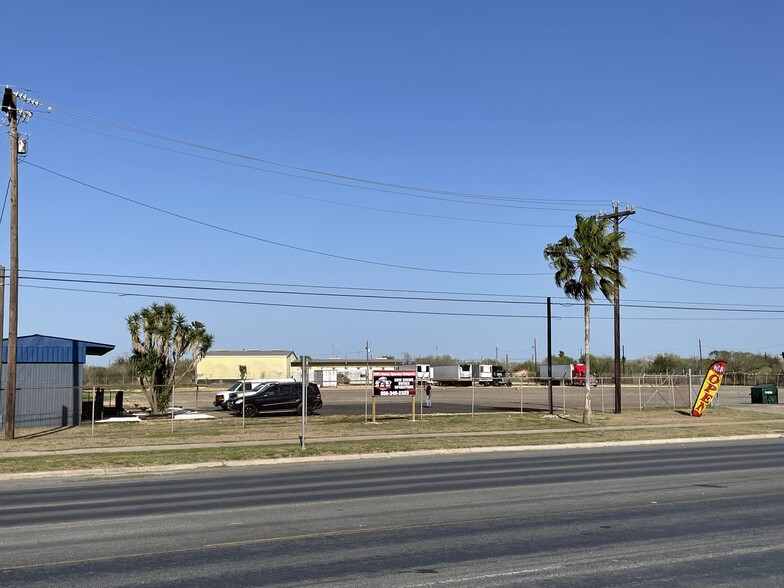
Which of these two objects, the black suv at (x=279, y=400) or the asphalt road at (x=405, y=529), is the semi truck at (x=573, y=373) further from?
the asphalt road at (x=405, y=529)

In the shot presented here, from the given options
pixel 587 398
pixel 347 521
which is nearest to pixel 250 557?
pixel 347 521

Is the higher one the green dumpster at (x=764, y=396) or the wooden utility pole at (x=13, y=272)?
the wooden utility pole at (x=13, y=272)

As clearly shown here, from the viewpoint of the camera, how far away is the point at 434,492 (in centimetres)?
1438

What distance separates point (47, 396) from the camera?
32.7 meters

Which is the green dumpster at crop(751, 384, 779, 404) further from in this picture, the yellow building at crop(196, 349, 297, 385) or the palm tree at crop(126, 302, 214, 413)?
the yellow building at crop(196, 349, 297, 385)

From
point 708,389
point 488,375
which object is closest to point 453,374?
point 488,375

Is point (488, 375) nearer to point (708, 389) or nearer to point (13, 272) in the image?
point (708, 389)

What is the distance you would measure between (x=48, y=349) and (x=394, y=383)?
1462 centimetres

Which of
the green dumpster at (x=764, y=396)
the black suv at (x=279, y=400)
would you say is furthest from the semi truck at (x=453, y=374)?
the black suv at (x=279, y=400)

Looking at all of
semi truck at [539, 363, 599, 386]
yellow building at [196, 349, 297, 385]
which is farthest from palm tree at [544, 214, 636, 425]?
yellow building at [196, 349, 297, 385]

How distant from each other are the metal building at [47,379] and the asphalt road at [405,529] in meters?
15.1

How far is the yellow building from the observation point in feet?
394

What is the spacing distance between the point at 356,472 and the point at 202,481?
3.63 m

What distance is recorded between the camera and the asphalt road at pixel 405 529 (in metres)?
7.84
